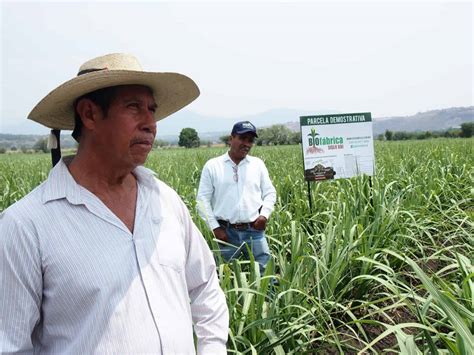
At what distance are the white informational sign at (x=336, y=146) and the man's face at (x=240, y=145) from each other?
1.16 m

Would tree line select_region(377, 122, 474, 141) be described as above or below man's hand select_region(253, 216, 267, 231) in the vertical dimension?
above

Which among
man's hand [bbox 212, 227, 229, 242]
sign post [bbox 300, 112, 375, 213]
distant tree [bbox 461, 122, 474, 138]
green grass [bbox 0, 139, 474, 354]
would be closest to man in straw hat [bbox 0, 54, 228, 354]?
green grass [bbox 0, 139, 474, 354]

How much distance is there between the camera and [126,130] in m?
1.16

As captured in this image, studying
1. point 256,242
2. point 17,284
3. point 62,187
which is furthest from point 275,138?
point 17,284

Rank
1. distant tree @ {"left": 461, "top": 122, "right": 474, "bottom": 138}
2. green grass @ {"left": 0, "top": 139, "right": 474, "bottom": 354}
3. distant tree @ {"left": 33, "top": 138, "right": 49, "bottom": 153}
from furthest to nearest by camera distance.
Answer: distant tree @ {"left": 461, "top": 122, "right": 474, "bottom": 138}, green grass @ {"left": 0, "top": 139, "right": 474, "bottom": 354}, distant tree @ {"left": 33, "top": 138, "right": 49, "bottom": 153}

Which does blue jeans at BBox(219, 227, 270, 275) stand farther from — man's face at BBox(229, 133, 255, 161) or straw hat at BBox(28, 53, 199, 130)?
straw hat at BBox(28, 53, 199, 130)

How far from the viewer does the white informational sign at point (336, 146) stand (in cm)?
425

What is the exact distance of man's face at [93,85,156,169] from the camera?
1.16m

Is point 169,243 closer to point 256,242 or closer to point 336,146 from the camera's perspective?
point 256,242

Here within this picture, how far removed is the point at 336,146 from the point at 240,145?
1.58m

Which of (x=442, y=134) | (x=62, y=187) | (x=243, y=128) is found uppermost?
(x=442, y=134)

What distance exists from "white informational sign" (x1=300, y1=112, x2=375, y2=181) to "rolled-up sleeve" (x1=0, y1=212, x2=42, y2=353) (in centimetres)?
345

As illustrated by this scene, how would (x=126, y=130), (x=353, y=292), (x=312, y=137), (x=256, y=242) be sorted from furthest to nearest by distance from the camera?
(x=312, y=137)
(x=256, y=242)
(x=353, y=292)
(x=126, y=130)

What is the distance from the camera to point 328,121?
4336mm
